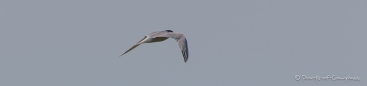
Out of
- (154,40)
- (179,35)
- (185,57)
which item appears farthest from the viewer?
(154,40)

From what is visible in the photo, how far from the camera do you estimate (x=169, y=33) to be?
3400cm

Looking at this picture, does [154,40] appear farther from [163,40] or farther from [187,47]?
[187,47]

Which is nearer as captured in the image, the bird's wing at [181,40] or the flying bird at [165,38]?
the bird's wing at [181,40]

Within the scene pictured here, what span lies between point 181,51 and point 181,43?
110 centimetres

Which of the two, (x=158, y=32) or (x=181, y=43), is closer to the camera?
(x=181, y=43)

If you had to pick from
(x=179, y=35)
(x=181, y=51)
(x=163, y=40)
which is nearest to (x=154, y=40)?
(x=163, y=40)

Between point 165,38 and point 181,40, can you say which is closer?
point 181,40

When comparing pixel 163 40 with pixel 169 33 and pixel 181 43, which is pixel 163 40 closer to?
pixel 169 33

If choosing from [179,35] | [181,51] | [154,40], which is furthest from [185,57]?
[154,40]

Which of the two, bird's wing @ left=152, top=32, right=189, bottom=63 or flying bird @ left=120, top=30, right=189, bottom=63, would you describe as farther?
flying bird @ left=120, top=30, right=189, bottom=63

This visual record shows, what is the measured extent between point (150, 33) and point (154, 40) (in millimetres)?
615

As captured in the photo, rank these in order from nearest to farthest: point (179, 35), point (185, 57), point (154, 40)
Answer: point (185, 57)
point (179, 35)
point (154, 40)

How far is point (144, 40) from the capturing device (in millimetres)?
33906

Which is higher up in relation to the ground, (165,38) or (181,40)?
(165,38)
